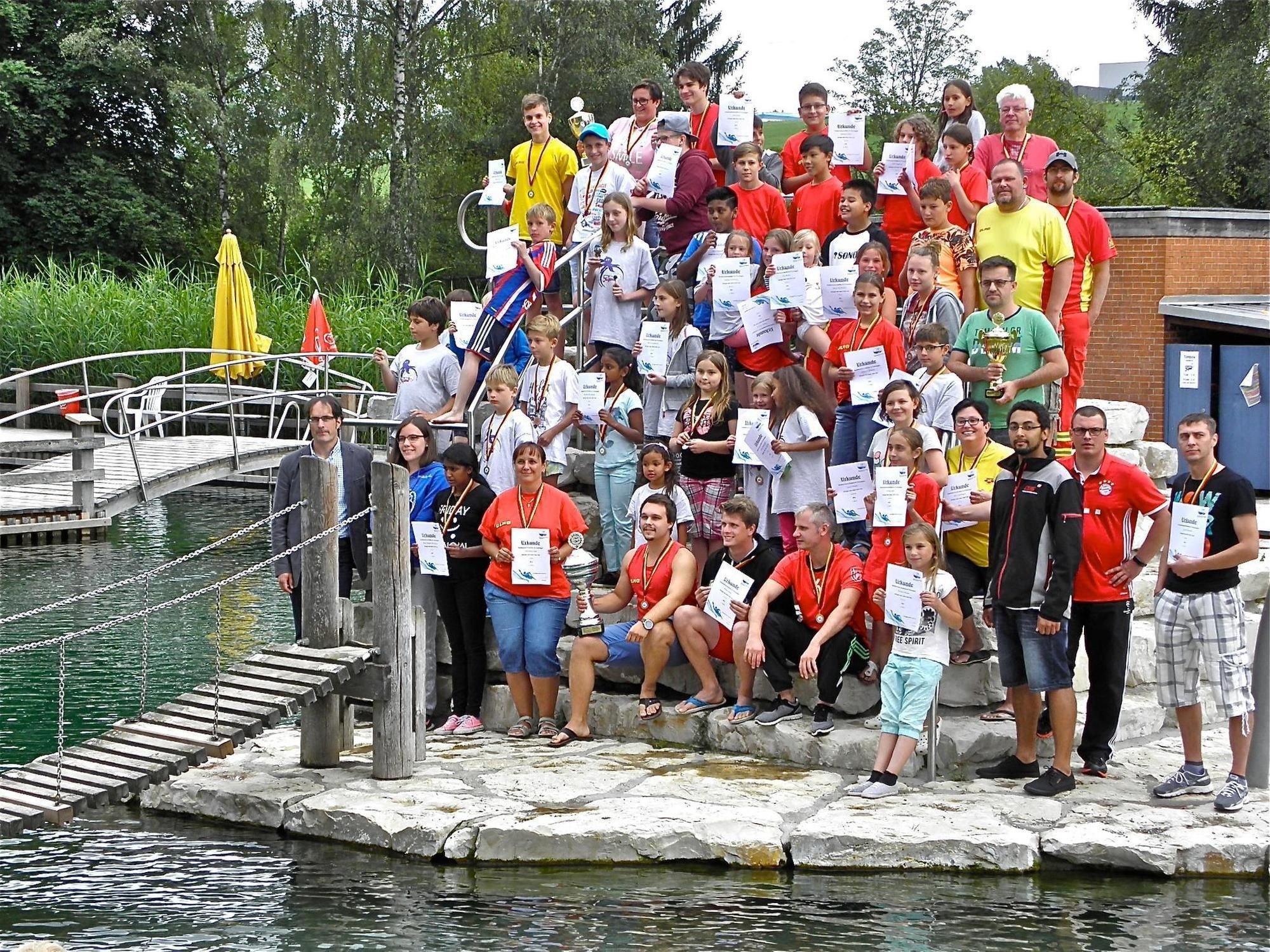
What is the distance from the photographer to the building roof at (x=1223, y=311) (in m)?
17.6

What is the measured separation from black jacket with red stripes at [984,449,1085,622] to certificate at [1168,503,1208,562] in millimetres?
440

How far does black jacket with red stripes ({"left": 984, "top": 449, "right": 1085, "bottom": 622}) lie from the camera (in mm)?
8008

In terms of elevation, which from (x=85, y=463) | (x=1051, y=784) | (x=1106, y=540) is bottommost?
(x=1051, y=784)

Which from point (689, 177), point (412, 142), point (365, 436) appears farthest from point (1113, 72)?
point (689, 177)

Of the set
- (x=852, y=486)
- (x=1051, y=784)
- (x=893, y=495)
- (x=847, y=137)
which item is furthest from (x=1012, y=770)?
(x=847, y=137)

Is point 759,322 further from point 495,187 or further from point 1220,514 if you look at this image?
point 1220,514

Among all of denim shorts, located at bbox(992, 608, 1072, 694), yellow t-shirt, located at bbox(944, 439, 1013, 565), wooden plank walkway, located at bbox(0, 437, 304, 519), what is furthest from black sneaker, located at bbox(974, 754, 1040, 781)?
wooden plank walkway, located at bbox(0, 437, 304, 519)

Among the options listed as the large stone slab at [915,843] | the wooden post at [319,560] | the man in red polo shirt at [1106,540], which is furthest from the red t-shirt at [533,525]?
the man in red polo shirt at [1106,540]

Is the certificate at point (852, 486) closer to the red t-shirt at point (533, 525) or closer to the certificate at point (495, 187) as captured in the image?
the red t-shirt at point (533, 525)

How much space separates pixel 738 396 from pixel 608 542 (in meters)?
1.21

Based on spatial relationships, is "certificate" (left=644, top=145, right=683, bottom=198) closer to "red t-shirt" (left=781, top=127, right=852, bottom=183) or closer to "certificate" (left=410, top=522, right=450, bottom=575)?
"red t-shirt" (left=781, top=127, right=852, bottom=183)

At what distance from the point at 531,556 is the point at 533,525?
0.19 metres

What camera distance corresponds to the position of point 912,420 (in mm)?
8734

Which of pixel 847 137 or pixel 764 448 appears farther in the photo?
pixel 847 137
